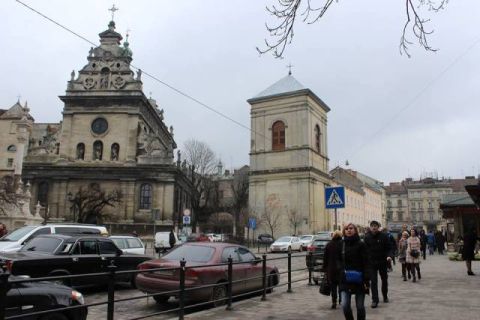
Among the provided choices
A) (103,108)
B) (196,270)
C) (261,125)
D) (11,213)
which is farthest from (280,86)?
(196,270)

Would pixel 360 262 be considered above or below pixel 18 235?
below

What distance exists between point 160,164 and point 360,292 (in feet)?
161

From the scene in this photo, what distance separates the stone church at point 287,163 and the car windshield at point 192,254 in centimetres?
4114

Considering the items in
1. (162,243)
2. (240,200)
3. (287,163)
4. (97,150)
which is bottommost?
(162,243)

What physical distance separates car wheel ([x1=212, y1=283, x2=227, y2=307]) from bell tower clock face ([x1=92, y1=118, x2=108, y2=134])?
49625 mm

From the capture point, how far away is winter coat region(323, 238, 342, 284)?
1047cm

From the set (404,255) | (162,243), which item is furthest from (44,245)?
(162,243)

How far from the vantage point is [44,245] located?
41.8ft

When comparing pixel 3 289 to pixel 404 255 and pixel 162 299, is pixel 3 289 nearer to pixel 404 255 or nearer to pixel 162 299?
pixel 162 299

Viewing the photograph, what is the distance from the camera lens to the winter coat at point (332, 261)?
Answer: 10469 millimetres

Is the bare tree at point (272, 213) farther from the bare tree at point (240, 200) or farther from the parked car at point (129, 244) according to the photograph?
the parked car at point (129, 244)

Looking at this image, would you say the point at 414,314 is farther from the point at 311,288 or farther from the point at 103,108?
the point at 103,108

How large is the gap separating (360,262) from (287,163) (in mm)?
46687

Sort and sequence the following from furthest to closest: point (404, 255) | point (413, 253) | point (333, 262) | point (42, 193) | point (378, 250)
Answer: point (42, 193) → point (404, 255) → point (413, 253) → point (378, 250) → point (333, 262)
